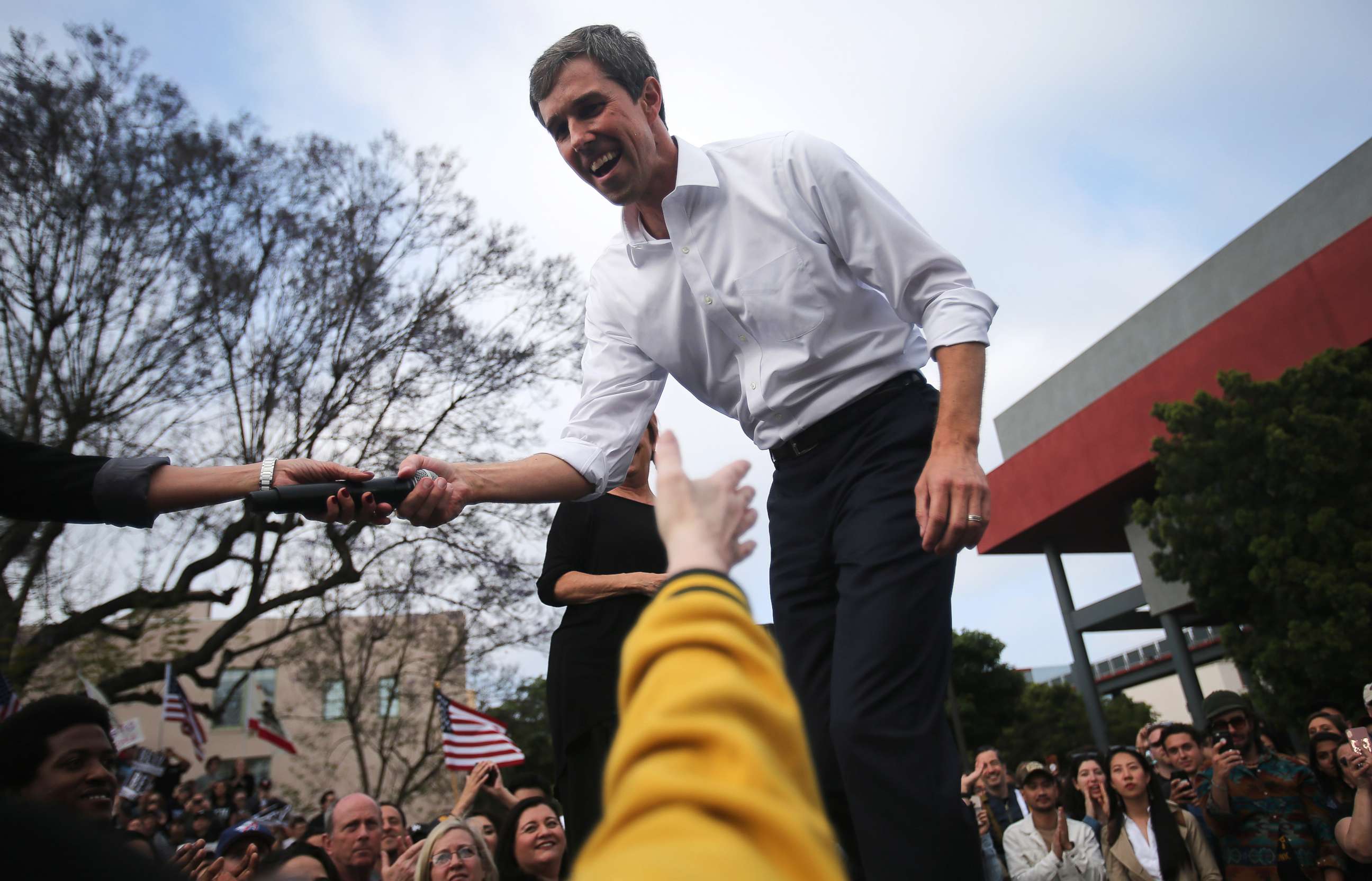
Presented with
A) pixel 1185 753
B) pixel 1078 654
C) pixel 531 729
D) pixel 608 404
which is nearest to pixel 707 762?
pixel 608 404

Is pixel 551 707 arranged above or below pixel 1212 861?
above

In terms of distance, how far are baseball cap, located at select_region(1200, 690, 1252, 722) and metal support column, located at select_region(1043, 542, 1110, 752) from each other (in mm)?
23564

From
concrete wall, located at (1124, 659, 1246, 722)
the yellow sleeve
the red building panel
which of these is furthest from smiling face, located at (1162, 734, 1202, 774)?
concrete wall, located at (1124, 659, 1246, 722)

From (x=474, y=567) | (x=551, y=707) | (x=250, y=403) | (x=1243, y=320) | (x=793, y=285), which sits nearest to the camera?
(x=793, y=285)

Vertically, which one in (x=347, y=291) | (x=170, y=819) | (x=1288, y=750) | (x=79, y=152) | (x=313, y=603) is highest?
(x=79, y=152)

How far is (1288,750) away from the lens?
957 cm

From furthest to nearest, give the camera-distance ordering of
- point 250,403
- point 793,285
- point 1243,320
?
1. point 1243,320
2. point 250,403
3. point 793,285

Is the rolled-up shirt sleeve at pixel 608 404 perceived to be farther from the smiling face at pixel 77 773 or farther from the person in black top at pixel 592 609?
the smiling face at pixel 77 773

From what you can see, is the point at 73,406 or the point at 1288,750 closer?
the point at 1288,750

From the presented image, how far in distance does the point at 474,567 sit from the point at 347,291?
16.1ft

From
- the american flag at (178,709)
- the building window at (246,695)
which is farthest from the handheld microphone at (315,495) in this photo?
the building window at (246,695)

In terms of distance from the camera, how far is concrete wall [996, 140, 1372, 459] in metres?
23.7

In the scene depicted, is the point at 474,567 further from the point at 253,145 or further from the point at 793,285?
the point at 793,285

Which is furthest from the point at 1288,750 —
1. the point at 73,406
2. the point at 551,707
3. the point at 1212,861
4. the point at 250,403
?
the point at 73,406
